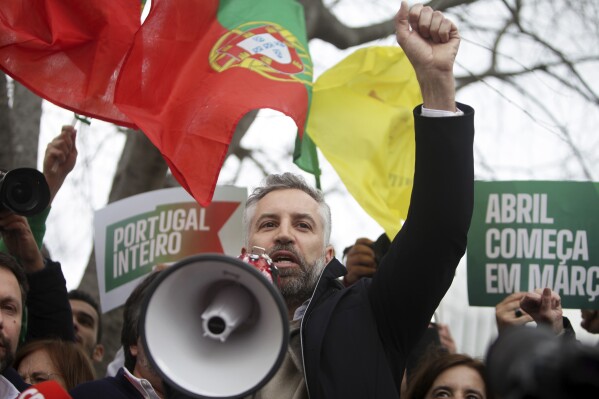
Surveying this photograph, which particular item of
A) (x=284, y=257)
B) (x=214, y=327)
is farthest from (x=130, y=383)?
(x=214, y=327)

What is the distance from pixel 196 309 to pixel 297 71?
217 cm

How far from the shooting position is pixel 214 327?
255 cm

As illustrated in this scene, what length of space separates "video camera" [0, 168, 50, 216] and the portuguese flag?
505mm

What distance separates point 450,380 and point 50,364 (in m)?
1.45

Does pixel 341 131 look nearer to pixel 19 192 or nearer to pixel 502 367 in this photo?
pixel 19 192

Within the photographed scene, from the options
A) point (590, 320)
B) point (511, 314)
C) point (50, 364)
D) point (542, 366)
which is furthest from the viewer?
point (590, 320)

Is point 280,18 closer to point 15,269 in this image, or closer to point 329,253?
point 329,253

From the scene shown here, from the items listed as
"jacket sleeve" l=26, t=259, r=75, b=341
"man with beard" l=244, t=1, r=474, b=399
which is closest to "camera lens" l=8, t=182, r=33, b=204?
"jacket sleeve" l=26, t=259, r=75, b=341

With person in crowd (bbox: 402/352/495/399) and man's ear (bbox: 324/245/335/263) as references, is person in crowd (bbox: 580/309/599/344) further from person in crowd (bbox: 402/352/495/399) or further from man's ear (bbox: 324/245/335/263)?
man's ear (bbox: 324/245/335/263)

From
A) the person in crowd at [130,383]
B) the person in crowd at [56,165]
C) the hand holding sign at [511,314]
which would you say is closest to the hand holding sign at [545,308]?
the hand holding sign at [511,314]

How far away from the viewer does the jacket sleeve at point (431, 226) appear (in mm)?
2586

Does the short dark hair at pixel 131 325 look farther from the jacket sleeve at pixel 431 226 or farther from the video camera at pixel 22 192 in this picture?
the jacket sleeve at pixel 431 226

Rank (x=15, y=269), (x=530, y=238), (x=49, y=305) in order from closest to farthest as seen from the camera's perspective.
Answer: (x=15, y=269)
(x=49, y=305)
(x=530, y=238)

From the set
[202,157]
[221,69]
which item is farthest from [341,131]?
[202,157]
